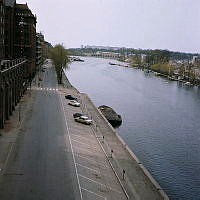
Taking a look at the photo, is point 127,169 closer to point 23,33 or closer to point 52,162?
point 52,162

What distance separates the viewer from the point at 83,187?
2523 centimetres

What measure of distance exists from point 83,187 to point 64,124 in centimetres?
1929

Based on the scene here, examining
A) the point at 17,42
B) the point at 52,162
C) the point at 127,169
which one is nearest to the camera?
the point at 52,162

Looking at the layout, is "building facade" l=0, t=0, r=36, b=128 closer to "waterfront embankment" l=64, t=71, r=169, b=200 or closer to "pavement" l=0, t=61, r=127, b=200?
"pavement" l=0, t=61, r=127, b=200

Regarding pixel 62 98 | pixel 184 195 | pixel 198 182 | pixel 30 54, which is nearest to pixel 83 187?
pixel 184 195

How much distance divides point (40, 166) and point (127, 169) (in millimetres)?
7463

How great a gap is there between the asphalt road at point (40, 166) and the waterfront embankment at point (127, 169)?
378 cm

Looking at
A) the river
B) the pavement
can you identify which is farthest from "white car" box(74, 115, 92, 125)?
the river

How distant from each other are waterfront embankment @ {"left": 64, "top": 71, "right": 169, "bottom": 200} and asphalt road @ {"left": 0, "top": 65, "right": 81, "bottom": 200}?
378cm

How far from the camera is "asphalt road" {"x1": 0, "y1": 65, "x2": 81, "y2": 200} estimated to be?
78.5 feet

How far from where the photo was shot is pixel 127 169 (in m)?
30.3

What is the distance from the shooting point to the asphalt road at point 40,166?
2392cm

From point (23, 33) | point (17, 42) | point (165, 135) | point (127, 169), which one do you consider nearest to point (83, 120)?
point (165, 135)

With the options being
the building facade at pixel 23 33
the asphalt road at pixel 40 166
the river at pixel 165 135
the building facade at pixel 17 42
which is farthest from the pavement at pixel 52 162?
the building facade at pixel 23 33
